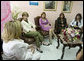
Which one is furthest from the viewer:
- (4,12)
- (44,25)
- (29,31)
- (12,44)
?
(44,25)

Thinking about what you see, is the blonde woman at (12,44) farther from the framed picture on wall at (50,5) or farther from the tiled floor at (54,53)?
the framed picture on wall at (50,5)

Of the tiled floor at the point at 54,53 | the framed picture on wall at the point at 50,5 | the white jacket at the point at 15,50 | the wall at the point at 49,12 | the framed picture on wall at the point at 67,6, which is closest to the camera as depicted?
the white jacket at the point at 15,50

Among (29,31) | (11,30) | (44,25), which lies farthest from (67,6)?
(11,30)

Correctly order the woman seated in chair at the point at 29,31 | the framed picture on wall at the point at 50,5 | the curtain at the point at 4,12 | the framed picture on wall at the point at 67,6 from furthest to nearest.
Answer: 1. the framed picture on wall at the point at 67,6
2. the framed picture on wall at the point at 50,5
3. the woman seated in chair at the point at 29,31
4. the curtain at the point at 4,12

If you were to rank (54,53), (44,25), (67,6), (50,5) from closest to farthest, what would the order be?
(54,53), (44,25), (50,5), (67,6)

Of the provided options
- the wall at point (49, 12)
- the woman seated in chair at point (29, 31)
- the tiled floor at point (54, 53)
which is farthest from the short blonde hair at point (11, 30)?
the wall at point (49, 12)

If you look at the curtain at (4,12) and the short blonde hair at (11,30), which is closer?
the short blonde hair at (11,30)

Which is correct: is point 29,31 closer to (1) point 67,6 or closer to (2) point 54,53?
(2) point 54,53

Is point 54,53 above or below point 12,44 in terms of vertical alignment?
below

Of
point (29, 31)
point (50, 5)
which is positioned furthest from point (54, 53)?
point (50, 5)

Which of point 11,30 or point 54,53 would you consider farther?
point 54,53

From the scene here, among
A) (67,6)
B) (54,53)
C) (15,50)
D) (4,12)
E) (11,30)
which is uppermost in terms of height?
(67,6)

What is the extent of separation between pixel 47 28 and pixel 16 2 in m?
1.31

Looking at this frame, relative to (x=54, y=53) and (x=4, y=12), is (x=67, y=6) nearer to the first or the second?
(x=54, y=53)
